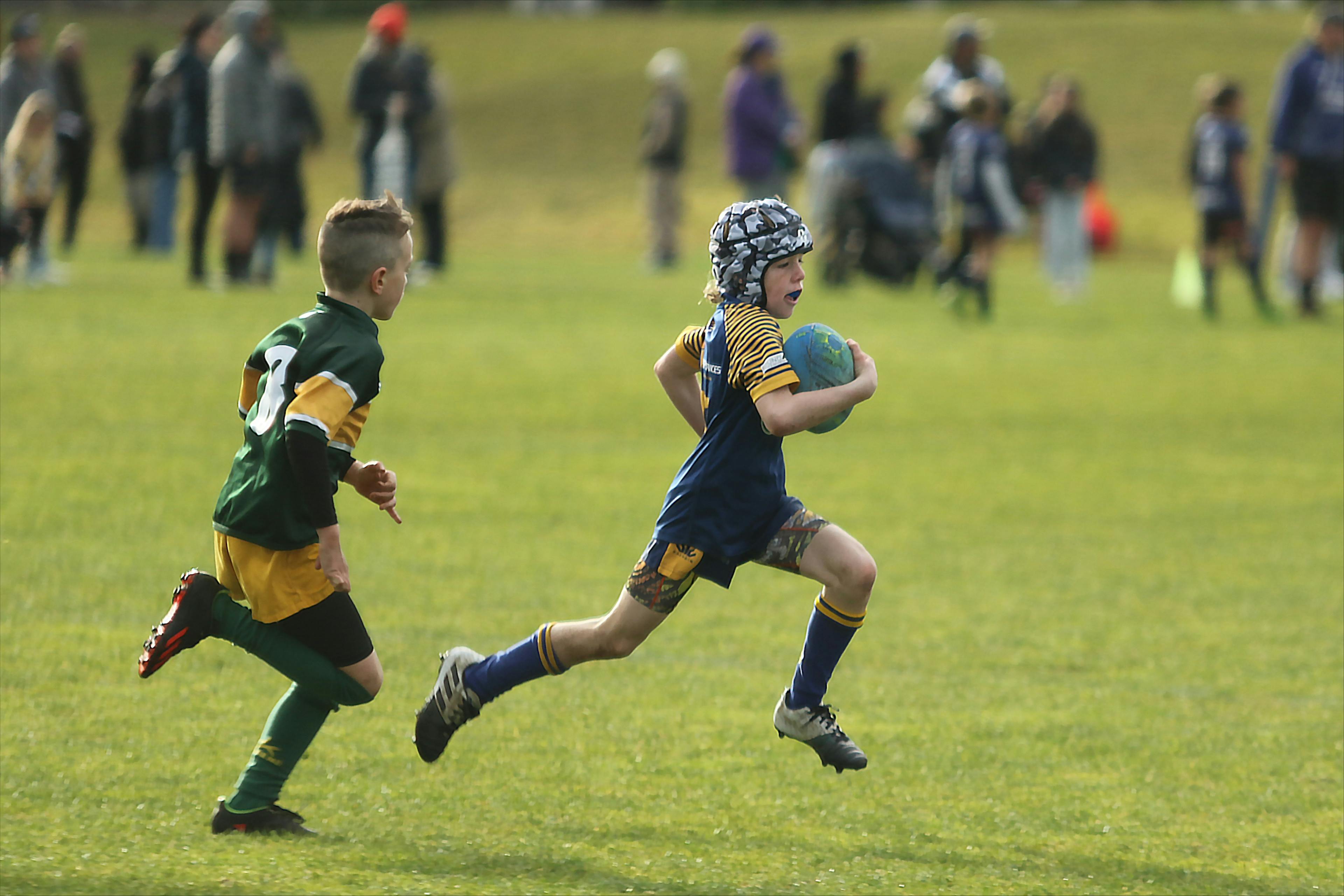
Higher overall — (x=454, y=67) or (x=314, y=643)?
(x=454, y=67)

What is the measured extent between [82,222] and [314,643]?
1024 inches

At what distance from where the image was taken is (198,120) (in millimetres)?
16844

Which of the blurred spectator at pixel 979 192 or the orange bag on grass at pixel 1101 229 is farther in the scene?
the orange bag on grass at pixel 1101 229

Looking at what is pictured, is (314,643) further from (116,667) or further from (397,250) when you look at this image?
(116,667)

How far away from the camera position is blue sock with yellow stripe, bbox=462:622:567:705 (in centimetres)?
473

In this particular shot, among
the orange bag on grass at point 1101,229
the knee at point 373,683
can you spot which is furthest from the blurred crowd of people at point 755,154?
the knee at point 373,683

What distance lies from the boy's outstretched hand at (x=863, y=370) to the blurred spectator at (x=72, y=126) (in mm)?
16236

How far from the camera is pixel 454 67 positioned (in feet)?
145

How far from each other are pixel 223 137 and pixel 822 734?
12370 millimetres

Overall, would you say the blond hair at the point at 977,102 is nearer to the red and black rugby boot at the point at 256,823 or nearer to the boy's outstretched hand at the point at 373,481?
the boy's outstretched hand at the point at 373,481

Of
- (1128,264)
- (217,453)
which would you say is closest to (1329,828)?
(217,453)

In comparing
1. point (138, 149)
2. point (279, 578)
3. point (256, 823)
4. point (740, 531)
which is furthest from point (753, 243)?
point (138, 149)

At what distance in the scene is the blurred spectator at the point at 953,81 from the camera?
18.6m

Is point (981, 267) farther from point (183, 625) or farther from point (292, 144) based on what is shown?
point (183, 625)
